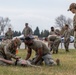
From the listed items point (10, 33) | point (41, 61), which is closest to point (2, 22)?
point (10, 33)

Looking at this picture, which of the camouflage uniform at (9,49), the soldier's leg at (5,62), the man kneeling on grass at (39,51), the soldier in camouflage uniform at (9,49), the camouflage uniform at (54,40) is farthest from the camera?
the camouflage uniform at (54,40)

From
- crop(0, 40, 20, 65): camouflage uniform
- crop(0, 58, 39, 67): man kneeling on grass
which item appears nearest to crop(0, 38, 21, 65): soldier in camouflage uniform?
crop(0, 40, 20, 65): camouflage uniform

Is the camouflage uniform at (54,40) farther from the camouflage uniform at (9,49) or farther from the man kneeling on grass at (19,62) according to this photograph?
the man kneeling on grass at (19,62)

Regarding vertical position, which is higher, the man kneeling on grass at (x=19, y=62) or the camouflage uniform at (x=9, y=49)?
the camouflage uniform at (x=9, y=49)

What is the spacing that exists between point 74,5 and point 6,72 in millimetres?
2565

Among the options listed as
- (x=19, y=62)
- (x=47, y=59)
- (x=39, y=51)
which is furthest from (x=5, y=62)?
(x=47, y=59)

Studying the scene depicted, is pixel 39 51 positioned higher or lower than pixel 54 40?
higher

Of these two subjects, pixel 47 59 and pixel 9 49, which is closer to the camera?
pixel 9 49

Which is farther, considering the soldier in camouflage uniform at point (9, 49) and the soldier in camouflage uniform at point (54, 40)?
the soldier in camouflage uniform at point (54, 40)

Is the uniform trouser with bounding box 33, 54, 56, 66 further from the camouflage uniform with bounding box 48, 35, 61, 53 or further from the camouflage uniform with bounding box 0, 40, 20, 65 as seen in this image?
the camouflage uniform with bounding box 48, 35, 61, 53

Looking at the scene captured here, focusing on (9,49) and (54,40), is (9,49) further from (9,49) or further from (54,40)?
(54,40)

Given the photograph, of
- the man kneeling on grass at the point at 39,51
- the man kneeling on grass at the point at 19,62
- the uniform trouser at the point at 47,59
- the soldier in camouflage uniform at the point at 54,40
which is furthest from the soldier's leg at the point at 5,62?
the soldier in camouflage uniform at the point at 54,40

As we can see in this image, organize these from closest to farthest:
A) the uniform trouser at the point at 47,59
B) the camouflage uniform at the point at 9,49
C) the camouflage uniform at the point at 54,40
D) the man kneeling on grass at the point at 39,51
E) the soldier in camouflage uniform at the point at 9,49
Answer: the soldier in camouflage uniform at the point at 9,49 → the camouflage uniform at the point at 9,49 → the man kneeling on grass at the point at 39,51 → the uniform trouser at the point at 47,59 → the camouflage uniform at the point at 54,40

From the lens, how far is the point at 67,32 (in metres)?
22.7
